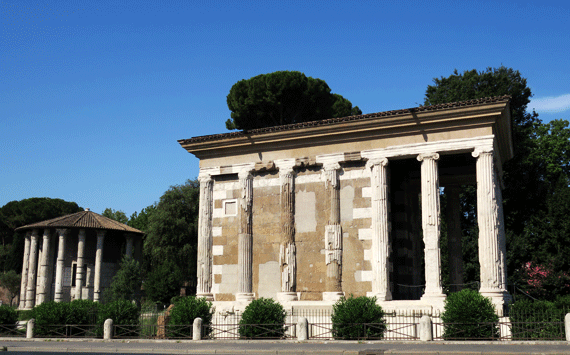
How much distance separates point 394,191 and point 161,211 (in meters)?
A: 30.4

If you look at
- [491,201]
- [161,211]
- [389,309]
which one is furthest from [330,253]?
[161,211]

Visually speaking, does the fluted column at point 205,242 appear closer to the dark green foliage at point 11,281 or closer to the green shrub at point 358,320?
the green shrub at point 358,320

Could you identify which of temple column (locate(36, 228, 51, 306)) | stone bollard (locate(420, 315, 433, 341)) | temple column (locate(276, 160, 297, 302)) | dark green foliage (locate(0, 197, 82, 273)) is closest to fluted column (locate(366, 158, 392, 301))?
stone bollard (locate(420, 315, 433, 341))

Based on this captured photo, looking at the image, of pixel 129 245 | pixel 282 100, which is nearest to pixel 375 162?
pixel 282 100

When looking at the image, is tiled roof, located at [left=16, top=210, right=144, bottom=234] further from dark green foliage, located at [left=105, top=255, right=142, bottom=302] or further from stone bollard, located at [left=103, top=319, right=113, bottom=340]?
stone bollard, located at [left=103, top=319, right=113, bottom=340]

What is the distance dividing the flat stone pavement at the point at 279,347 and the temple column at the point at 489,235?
314 cm

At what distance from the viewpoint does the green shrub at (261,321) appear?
61.7 feet

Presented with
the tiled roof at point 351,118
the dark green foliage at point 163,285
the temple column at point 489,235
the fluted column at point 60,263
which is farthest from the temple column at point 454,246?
the fluted column at point 60,263

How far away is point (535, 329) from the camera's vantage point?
16656 millimetres

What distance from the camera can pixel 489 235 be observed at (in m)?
19.0

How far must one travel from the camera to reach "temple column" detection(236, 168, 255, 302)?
22.5m

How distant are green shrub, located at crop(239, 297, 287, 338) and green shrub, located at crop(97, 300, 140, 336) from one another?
4601 millimetres

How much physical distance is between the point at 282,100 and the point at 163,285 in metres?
A: 17.0

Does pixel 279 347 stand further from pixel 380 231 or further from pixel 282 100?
pixel 282 100
